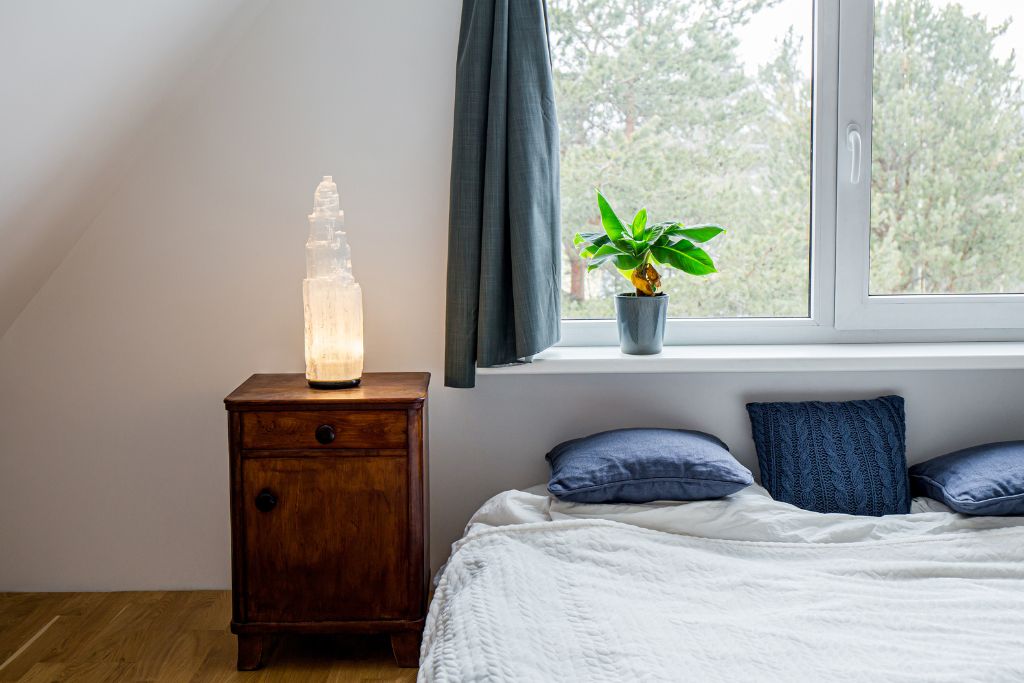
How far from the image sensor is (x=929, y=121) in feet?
8.20

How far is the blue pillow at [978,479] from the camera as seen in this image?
78.4 inches

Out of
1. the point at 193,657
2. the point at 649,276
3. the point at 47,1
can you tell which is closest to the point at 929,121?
the point at 649,276

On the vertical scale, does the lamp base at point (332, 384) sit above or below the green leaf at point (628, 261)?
below

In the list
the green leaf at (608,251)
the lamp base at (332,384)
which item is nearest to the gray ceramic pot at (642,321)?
the green leaf at (608,251)

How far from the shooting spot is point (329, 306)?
2.15 meters

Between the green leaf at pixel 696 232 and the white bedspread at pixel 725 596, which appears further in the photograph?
the green leaf at pixel 696 232

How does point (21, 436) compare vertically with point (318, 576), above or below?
above

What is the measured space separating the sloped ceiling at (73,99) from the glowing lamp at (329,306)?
48 cm

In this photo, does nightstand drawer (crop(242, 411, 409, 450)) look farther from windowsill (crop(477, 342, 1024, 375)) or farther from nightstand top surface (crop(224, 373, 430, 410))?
windowsill (crop(477, 342, 1024, 375))

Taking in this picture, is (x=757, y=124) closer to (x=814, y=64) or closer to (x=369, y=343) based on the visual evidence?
(x=814, y=64)

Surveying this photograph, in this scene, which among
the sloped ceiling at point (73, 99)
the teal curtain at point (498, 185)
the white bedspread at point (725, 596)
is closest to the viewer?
the white bedspread at point (725, 596)

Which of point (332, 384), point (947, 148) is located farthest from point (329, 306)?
point (947, 148)

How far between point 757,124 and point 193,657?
207 centimetres

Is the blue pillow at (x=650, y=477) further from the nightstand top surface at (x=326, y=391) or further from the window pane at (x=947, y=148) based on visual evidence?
the window pane at (x=947, y=148)
